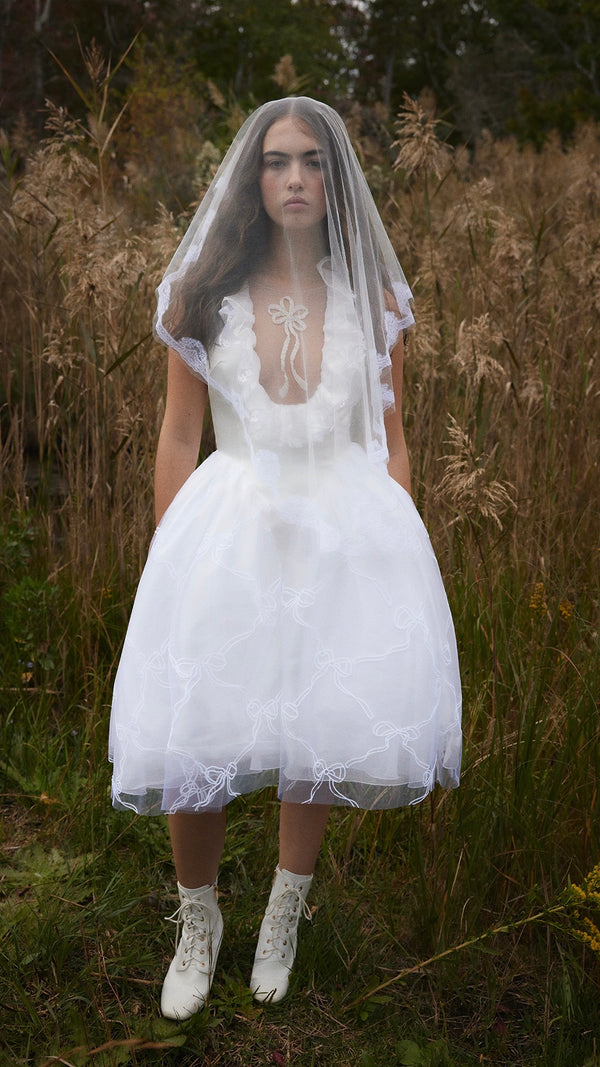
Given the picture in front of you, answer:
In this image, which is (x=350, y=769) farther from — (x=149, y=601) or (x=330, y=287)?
(x=330, y=287)

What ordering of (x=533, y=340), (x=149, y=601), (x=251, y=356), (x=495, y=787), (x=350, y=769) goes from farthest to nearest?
(x=533, y=340), (x=495, y=787), (x=251, y=356), (x=149, y=601), (x=350, y=769)

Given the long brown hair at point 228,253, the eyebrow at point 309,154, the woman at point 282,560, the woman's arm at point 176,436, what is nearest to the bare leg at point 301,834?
the woman at point 282,560

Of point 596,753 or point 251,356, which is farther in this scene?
point 596,753

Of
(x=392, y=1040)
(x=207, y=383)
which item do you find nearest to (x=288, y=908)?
(x=392, y=1040)

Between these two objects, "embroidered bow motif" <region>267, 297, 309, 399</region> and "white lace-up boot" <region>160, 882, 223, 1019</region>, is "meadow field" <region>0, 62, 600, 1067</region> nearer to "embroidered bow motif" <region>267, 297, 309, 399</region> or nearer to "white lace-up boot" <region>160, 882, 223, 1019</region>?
"white lace-up boot" <region>160, 882, 223, 1019</region>

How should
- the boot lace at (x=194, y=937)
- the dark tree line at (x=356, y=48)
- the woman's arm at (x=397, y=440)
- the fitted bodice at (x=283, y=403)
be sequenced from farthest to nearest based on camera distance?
the dark tree line at (x=356, y=48) < the woman's arm at (x=397, y=440) < the boot lace at (x=194, y=937) < the fitted bodice at (x=283, y=403)

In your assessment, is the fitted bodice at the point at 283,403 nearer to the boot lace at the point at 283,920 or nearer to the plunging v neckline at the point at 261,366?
the plunging v neckline at the point at 261,366

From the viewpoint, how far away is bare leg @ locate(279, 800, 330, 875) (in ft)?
6.08

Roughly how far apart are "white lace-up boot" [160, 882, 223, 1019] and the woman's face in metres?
1.37

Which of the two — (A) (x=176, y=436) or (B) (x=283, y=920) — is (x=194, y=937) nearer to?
(B) (x=283, y=920)

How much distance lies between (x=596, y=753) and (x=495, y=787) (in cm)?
24

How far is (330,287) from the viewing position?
6.11ft

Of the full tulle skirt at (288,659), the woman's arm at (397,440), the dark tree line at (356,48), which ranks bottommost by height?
the full tulle skirt at (288,659)

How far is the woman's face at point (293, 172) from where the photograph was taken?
1774 millimetres
